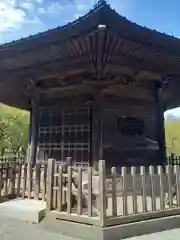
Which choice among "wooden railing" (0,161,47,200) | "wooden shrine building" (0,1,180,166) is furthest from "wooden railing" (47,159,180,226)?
"wooden shrine building" (0,1,180,166)

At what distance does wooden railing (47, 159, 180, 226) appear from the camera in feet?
15.5

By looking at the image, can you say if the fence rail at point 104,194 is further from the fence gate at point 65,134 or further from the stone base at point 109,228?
the fence gate at point 65,134

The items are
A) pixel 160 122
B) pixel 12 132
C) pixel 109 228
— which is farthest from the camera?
pixel 12 132

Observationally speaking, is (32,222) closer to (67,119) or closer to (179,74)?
(67,119)

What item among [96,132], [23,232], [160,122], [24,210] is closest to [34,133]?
[96,132]

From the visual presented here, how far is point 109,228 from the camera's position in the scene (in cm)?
458

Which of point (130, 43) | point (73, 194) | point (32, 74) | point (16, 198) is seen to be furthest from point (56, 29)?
point (16, 198)

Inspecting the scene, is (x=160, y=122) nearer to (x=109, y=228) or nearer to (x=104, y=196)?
(x=104, y=196)

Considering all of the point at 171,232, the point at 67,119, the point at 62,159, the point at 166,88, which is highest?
the point at 166,88

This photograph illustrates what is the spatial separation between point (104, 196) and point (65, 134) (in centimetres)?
432

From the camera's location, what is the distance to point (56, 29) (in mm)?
6332

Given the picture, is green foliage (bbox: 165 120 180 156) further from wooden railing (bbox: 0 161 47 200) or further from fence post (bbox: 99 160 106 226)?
fence post (bbox: 99 160 106 226)

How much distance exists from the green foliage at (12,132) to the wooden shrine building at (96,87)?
14.7 metres

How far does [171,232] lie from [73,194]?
192 centimetres
